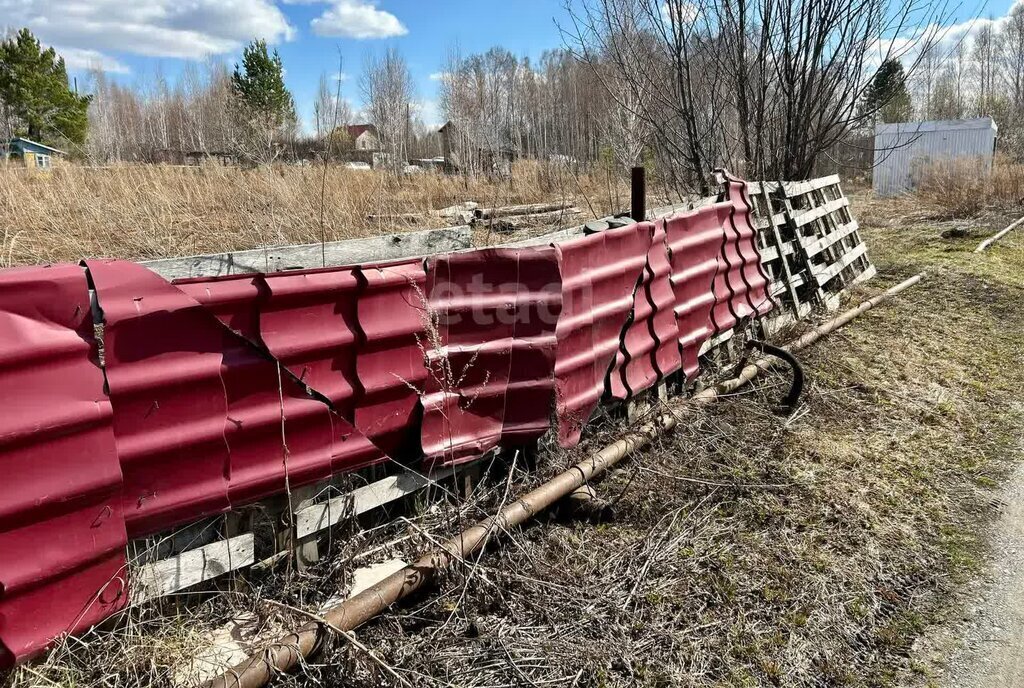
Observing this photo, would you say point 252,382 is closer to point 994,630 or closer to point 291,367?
point 291,367

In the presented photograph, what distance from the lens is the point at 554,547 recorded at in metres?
3.49


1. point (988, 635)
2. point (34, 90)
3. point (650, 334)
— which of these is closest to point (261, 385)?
point (650, 334)

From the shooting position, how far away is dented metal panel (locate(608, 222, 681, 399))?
4543 mm

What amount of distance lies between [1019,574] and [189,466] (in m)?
3.93

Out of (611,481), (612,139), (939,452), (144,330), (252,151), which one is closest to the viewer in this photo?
(144,330)

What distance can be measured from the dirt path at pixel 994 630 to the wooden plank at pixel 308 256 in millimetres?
3241

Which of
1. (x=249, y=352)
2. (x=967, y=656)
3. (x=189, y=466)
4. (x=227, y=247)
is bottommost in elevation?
(x=967, y=656)

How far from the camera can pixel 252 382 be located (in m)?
2.74

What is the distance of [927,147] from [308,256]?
1223 inches

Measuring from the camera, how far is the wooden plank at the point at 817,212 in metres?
7.78

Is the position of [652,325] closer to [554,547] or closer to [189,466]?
[554,547]

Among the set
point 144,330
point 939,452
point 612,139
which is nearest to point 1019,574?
point 939,452

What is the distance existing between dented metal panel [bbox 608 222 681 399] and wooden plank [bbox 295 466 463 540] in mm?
1506

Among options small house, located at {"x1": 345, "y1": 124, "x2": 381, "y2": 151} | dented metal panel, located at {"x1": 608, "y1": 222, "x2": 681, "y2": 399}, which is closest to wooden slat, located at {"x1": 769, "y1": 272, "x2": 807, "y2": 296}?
dented metal panel, located at {"x1": 608, "y1": 222, "x2": 681, "y2": 399}
